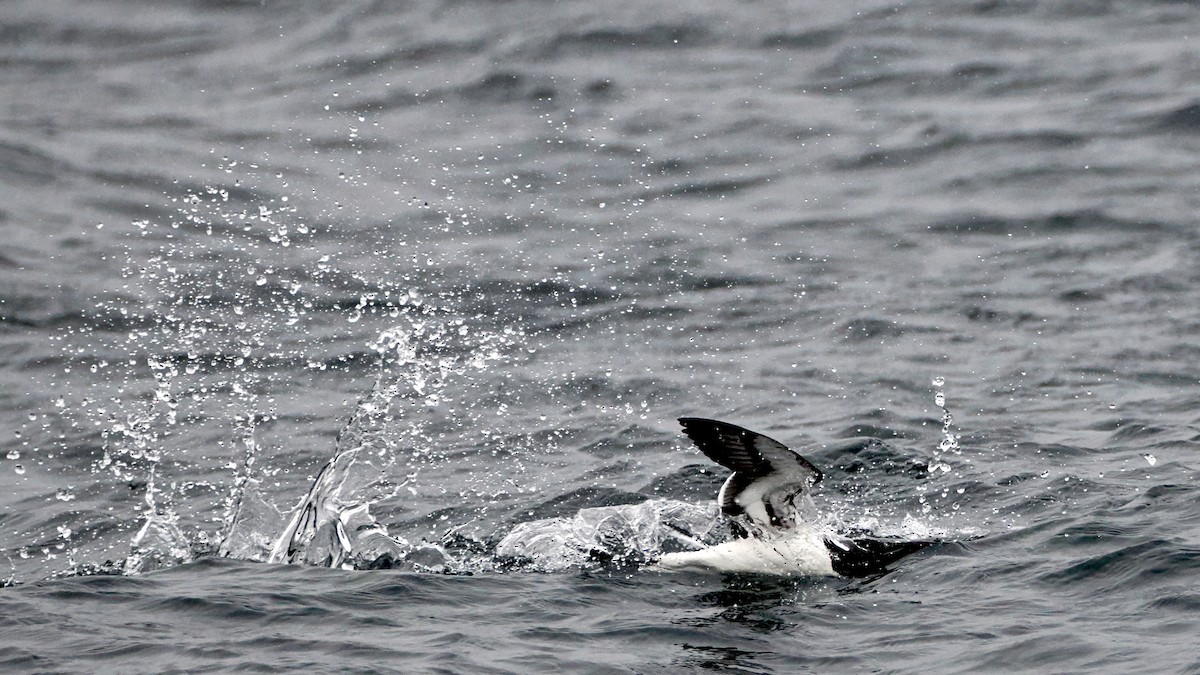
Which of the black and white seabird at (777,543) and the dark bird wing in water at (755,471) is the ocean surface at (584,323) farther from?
the dark bird wing in water at (755,471)

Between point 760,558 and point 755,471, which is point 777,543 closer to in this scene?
point 760,558

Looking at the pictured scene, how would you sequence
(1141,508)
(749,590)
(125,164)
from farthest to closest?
(125,164), (1141,508), (749,590)

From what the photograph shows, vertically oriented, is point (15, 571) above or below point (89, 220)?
below

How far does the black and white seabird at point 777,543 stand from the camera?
8594 mm

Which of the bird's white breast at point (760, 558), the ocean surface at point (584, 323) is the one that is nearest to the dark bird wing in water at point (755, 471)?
the bird's white breast at point (760, 558)

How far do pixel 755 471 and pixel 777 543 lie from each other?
2.17ft

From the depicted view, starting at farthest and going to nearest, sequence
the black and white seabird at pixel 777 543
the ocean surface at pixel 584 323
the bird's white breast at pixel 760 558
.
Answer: the bird's white breast at pixel 760 558
the black and white seabird at pixel 777 543
the ocean surface at pixel 584 323

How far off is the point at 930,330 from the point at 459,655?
681cm

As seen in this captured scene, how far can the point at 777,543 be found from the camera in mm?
8852

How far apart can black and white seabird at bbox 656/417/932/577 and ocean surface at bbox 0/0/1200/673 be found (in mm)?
220

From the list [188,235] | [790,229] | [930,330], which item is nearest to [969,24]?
[790,229]

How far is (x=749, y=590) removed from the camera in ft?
27.6

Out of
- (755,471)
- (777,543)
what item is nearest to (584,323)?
(777,543)

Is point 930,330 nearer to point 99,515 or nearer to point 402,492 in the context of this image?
point 402,492
